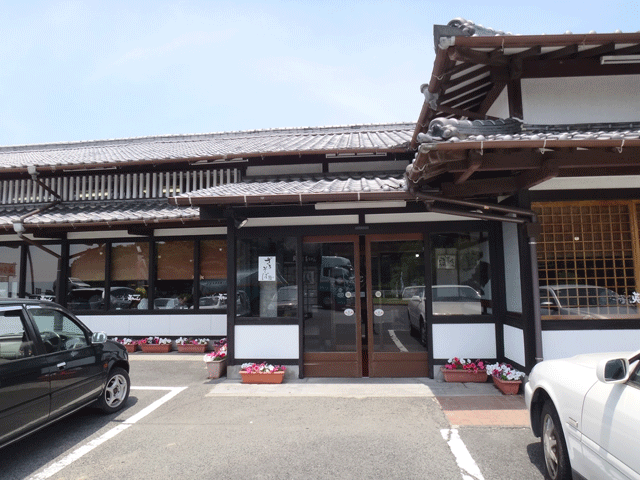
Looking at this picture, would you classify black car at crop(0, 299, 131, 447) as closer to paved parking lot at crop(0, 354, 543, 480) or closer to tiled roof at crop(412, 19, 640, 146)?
paved parking lot at crop(0, 354, 543, 480)

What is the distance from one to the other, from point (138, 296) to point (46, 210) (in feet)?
9.56

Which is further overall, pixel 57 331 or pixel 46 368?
pixel 57 331

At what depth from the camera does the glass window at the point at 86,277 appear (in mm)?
9336

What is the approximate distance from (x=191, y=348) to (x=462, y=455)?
21.2 ft

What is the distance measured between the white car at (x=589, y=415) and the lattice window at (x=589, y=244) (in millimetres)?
2523

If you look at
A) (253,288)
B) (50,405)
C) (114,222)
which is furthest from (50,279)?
(50,405)

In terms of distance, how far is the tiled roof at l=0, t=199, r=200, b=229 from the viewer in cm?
781

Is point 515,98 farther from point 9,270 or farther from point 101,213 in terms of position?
point 9,270

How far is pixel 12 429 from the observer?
3.53m

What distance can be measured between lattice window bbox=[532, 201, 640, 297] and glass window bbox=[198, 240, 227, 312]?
632cm

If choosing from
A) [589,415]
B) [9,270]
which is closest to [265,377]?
[589,415]

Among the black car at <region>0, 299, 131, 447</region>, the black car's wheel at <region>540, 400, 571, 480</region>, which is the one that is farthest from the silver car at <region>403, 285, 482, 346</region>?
the black car at <region>0, 299, 131, 447</region>

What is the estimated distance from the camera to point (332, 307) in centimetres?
677

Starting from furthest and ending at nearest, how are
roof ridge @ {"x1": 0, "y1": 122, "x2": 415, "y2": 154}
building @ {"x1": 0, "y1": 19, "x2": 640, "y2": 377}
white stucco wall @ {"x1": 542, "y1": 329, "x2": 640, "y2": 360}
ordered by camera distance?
roof ridge @ {"x1": 0, "y1": 122, "x2": 415, "y2": 154} → white stucco wall @ {"x1": 542, "y1": 329, "x2": 640, "y2": 360} → building @ {"x1": 0, "y1": 19, "x2": 640, "y2": 377}
